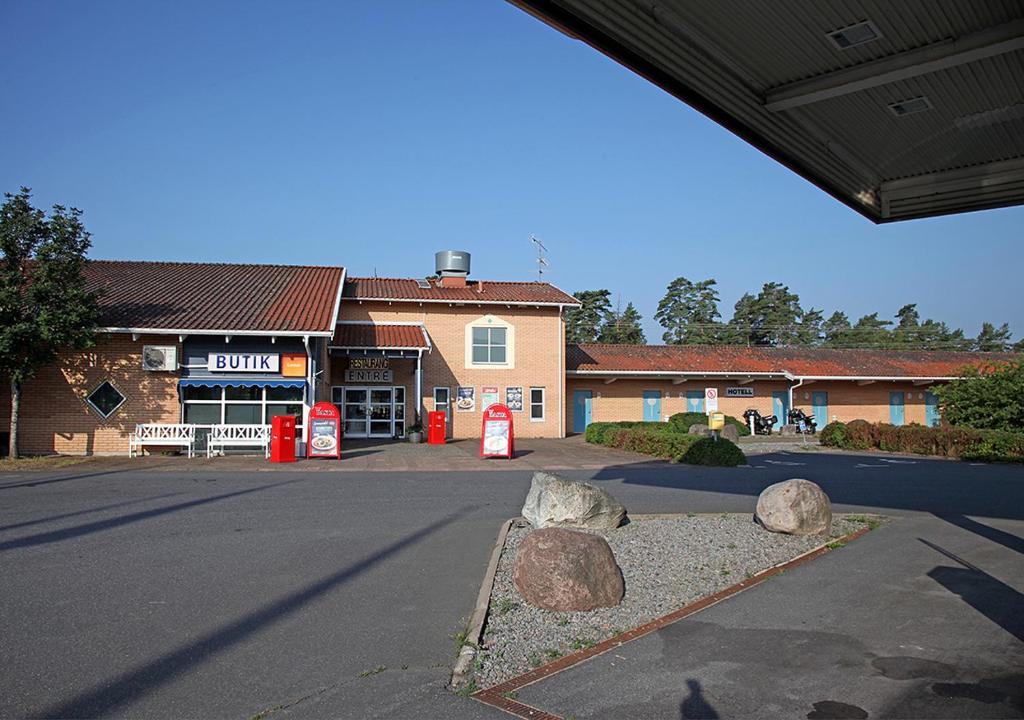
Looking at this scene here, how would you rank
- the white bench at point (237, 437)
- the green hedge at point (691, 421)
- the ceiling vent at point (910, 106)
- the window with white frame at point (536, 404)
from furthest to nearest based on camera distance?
the window with white frame at point (536, 404), the green hedge at point (691, 421), the white bench at point (237, 437), the ceiling vent at point (910, 106)

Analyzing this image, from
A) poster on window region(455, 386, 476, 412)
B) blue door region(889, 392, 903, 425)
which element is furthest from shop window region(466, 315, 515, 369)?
blue door region(889, 392, 903, 425)

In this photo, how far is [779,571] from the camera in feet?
26.7

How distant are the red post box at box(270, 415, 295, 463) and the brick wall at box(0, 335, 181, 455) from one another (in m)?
3.92

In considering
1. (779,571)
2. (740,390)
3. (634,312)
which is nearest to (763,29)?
(779,571)

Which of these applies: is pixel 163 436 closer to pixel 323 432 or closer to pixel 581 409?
pixel 323 432

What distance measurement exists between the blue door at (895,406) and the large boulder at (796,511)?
111 ft

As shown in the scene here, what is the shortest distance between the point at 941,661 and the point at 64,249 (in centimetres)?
2141

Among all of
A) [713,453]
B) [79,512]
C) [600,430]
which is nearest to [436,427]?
[600,430]

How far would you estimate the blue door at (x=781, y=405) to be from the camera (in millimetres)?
38375

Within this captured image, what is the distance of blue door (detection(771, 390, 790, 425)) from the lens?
126 ft

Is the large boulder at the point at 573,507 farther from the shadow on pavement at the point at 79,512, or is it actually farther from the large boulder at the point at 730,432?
the large boulder at the point at 730,432

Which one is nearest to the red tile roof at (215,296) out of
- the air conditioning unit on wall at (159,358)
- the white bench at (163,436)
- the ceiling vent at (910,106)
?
the air conditioning unit on wall at (159,358)

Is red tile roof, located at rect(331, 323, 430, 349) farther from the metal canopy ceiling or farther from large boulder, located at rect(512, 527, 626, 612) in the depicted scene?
the metal canopy ceiling

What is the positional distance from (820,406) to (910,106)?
3610 centimetres
